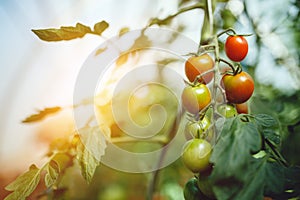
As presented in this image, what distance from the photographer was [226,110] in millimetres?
575

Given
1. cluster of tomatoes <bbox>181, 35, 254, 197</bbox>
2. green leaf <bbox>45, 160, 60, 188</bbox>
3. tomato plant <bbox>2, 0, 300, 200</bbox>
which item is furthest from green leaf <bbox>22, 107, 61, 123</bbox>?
cluster of tomatoes <bbox>181, 35, 254, 197</bbox>

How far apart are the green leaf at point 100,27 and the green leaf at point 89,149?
0.19 m

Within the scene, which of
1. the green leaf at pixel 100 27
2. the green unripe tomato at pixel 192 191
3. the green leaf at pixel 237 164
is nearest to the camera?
the green leaf at pixel 237 164

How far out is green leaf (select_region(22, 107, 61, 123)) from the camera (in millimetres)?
812

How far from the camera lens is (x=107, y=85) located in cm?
93

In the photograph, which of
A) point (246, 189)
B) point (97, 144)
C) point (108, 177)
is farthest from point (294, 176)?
point (108, 177)

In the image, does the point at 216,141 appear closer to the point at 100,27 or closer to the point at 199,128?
the point at 199,128

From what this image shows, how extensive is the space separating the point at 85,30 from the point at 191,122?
0.26 m

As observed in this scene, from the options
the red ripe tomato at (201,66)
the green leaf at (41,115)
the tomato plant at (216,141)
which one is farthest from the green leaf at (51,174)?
the red ripe tomato at (201,66)

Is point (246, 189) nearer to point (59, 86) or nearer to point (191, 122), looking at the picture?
point (191, 122)

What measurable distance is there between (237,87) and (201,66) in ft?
0.20

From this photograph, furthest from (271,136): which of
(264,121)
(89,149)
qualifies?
(89,149)

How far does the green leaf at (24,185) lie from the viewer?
→ 63cm

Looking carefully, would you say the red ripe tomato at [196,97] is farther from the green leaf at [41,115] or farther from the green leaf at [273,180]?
the green leaf at [41,115]
